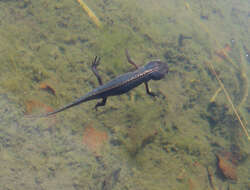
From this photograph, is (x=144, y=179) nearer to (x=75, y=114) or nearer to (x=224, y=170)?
(x=75, y=114)

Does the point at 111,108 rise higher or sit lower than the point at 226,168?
higher

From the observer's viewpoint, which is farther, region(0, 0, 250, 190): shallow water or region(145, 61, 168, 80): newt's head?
region(145, 61, 168, 80): newt's head

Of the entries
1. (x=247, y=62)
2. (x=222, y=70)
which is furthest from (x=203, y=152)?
(x=247, y=62)

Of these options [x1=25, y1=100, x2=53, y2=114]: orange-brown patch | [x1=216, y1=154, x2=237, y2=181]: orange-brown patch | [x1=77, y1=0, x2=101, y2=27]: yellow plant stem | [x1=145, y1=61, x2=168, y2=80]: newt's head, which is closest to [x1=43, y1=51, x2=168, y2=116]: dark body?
[x1=145, y1=61, x2=168, y2=80]: newt's head

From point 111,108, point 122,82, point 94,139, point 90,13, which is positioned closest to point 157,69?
point 122,82

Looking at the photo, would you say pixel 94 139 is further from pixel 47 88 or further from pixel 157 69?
pixel 157 69

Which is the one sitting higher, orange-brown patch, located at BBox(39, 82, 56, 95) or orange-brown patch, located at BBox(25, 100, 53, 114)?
orange-brown patch, located at BBox(39, 82, 56, 95)

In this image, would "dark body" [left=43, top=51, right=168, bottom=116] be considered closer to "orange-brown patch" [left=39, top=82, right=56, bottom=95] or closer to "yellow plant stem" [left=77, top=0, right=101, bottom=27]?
"orange-brown patch" [left=39, top=82, right=56, bottom=95]
